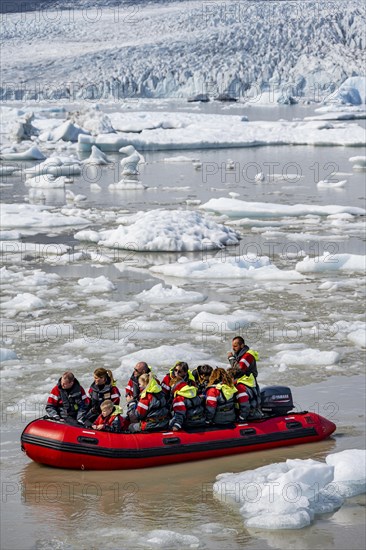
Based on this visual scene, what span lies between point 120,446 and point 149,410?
1.37 feet

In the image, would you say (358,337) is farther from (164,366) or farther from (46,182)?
(46,182)

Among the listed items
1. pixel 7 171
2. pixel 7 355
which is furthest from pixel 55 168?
pixel 7 355

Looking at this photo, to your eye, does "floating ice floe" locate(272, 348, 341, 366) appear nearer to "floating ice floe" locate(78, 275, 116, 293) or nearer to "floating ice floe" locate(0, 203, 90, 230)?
"floating ice floe" locate(78, 275, 116, 293)

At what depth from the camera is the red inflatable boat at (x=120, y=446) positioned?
25.5 ft

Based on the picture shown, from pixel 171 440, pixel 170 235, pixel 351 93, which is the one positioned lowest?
pixel 171 440

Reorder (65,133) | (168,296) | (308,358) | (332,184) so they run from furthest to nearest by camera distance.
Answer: (65,133) < (332,184) < (168,296) < (308,358)

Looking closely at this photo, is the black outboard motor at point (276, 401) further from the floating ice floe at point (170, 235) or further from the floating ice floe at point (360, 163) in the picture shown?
the floating ice floe at point (360, 163)

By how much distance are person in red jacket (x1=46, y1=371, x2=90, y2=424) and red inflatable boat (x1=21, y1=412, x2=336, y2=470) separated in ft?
0.63

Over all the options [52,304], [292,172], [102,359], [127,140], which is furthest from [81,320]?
[127,140]

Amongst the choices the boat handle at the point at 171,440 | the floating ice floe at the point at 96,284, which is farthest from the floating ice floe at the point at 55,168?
the boat handle at the point at 171,440

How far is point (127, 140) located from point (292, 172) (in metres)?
9.23

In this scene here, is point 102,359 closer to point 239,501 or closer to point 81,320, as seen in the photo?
point 81,320

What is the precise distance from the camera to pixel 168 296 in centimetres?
1341

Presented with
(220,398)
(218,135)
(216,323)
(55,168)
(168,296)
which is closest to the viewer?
(220,398)
